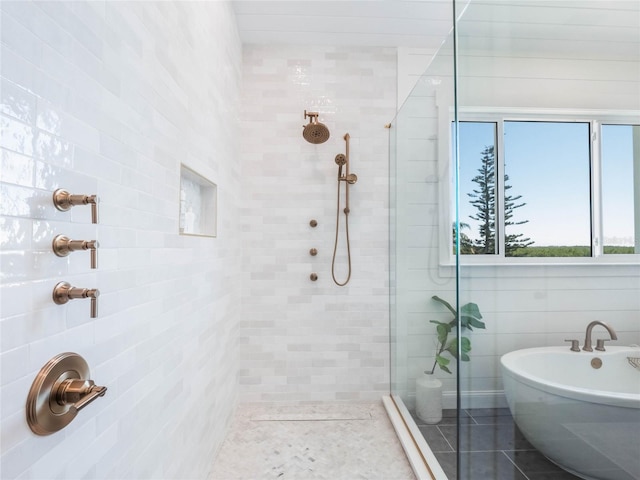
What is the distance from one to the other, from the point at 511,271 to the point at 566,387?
0.39 m

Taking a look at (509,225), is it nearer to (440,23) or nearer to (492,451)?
(492,451)

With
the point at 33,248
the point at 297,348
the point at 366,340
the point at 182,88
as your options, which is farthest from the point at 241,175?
the point at 33,248

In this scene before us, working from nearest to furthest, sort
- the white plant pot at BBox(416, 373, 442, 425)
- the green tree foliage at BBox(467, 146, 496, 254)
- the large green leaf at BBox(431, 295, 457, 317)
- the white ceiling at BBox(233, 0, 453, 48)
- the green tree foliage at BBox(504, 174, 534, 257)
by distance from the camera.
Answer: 1. the green tree foliage at BBox(504, 174, 534, 257)
2. the green tree foliage at BBox(467, 146, 496, 254)
3. the large green leaf at BBox(431, 295, 457, 317)
4. the white plant pot at BBox(416, 373, 442, 425)
5. the white ceiling at BBox(233, 0, 453, 48)

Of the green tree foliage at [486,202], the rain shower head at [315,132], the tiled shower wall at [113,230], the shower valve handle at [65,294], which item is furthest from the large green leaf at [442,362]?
the rain shower head at [315,132]

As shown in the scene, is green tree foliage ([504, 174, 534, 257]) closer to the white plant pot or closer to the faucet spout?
the faucet spout

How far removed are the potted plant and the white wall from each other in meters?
0.04

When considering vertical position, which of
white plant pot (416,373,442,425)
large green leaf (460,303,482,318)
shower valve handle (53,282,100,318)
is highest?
shower valve handle (53,282,100,318)

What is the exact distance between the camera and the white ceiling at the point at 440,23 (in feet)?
3.01

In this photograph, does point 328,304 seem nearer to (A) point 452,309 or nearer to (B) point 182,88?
(A) point 452,309

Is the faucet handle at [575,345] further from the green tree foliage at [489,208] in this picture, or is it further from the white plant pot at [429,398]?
the white plant pot at [429,398]

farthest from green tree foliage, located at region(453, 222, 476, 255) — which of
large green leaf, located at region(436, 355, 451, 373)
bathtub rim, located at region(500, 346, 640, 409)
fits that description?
large green leaf, located at region(436, 355, 451, 373)

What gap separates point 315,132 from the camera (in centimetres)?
237

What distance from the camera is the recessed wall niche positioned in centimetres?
150

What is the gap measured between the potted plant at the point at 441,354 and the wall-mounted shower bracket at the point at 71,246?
1.27 meters
